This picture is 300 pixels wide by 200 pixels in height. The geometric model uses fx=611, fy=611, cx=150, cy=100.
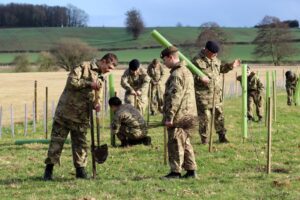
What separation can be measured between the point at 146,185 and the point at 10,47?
10032cm

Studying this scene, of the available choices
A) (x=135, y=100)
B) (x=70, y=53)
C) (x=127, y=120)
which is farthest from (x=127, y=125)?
(x=70, y=53)

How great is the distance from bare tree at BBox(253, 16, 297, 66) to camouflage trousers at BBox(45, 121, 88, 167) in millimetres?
81869

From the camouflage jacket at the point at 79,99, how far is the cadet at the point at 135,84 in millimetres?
6573

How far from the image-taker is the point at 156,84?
77.4 ft

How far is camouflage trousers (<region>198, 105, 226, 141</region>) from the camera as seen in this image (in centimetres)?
1419

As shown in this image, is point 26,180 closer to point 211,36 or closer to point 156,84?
point 156,84

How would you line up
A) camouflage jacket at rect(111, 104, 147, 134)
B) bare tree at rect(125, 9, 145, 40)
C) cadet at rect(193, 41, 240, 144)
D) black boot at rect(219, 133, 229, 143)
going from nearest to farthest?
1. cadet at rect(193, 41, 240, 144)
2. camouflage jacket at rect(111, 104, 147, 134)
3. black boot at rect(219, 133, 229, 143)
4. bare tree at rect(125, 9, 145, 40)

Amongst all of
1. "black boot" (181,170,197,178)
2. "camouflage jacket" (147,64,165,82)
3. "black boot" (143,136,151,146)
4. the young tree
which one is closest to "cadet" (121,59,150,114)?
"black boot" (143,136,151,146)

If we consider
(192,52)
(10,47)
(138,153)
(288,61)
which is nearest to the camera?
(138,153)

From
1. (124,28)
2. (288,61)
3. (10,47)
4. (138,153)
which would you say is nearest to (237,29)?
(124,28)

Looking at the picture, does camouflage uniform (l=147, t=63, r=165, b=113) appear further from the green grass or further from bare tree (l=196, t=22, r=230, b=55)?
bare tree (l=196, t=22, r=230, b=55)

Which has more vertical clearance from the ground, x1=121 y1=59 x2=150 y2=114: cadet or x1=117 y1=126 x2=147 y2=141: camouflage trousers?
x1=121 y1=59 x2=150 y2=114: cadet

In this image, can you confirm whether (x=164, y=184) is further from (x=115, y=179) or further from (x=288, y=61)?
(x=288, y=61)

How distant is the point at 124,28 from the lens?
129 metres
